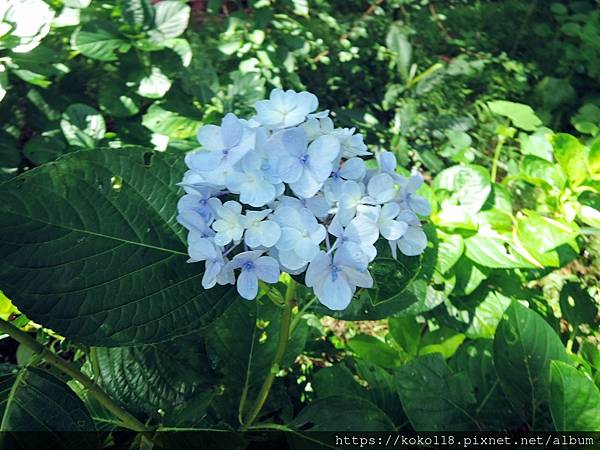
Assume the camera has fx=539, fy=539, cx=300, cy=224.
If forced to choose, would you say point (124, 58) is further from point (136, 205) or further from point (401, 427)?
point (401, 427)

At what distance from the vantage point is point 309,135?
0.77 m

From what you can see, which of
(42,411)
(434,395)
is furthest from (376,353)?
(42,411)

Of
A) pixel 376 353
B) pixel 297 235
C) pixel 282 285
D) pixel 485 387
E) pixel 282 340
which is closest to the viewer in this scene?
pixel 297 235

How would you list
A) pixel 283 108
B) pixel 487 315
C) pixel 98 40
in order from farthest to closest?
pixel 98 40 → pixel 487 315 → pixel 283 108

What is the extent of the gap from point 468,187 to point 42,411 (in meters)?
1.11

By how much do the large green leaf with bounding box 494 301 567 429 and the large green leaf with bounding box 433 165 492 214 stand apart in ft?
1.22

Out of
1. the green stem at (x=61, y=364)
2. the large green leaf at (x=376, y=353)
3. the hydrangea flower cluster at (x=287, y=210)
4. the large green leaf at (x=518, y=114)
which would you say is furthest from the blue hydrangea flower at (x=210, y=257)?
the large green leaf at (x=518, y=114)

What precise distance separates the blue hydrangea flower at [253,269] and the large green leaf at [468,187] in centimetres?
83

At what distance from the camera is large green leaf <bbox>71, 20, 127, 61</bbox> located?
4.95 feet

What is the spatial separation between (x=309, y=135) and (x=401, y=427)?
742mm

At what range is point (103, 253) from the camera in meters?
0.78

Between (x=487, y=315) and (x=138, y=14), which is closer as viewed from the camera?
(x=487, y=315)

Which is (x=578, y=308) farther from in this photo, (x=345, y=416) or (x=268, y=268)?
(x=268, y=268)

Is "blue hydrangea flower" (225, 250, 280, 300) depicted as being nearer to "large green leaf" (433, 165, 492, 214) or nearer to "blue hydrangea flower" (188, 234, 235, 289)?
"blue hydrangea flower" (188, 234, 235, 289)
